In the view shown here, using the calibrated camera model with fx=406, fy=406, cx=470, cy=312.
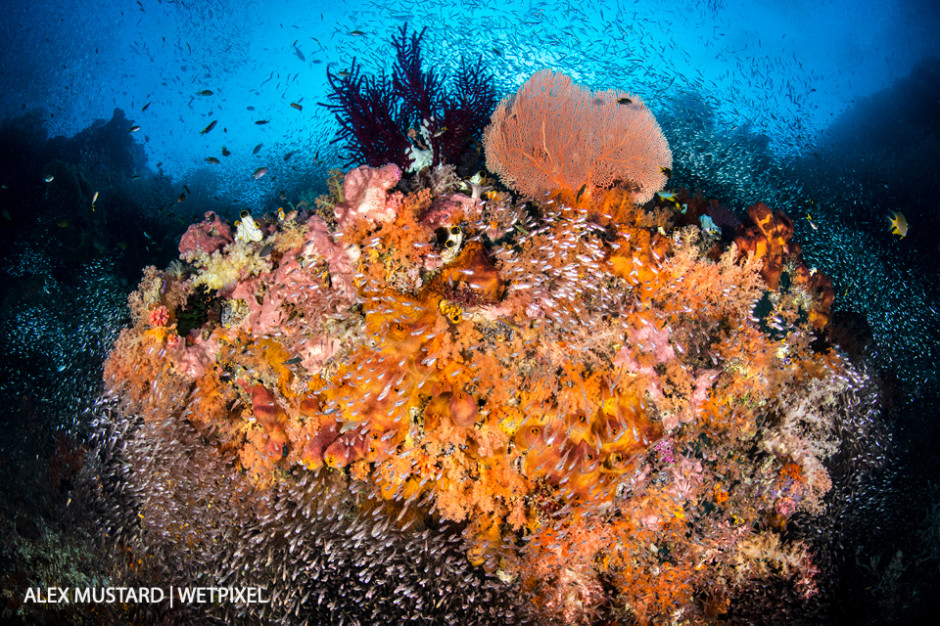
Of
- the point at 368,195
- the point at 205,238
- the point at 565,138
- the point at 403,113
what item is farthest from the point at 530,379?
the point at 205,238

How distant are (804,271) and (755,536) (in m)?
3.62

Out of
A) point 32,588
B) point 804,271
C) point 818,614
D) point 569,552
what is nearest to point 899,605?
point 818,614

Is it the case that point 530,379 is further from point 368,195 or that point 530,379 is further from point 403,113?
point 403,113

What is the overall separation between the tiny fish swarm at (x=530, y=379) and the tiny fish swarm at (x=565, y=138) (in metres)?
0.36

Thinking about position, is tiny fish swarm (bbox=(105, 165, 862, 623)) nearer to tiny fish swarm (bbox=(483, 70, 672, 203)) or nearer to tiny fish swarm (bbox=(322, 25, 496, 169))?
tiny fish swarm (bbox=(483, 70, 672, 203))

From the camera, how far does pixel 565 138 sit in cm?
526

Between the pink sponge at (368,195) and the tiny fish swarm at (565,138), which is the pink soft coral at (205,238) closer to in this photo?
the pink sponge at (368,195)

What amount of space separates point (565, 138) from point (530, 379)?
3156mm

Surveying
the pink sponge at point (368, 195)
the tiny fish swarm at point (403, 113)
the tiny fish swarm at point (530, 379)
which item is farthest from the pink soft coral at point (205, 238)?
the tiny fish swarm at point (403, 113)

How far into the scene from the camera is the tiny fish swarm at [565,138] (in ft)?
17.3

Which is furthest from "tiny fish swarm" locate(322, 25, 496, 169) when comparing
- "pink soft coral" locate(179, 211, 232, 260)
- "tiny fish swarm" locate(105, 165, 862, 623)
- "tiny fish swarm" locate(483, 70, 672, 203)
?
"pink soft coral" locate(179, 211, 232, 260)

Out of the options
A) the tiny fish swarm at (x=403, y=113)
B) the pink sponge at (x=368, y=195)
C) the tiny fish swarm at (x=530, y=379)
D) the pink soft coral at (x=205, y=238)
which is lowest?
the tiny fish swarm at (x=530, y=379)

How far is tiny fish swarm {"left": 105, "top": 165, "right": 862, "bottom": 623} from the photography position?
14.3 ft

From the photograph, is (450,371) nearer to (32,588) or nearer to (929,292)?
(32,588)
